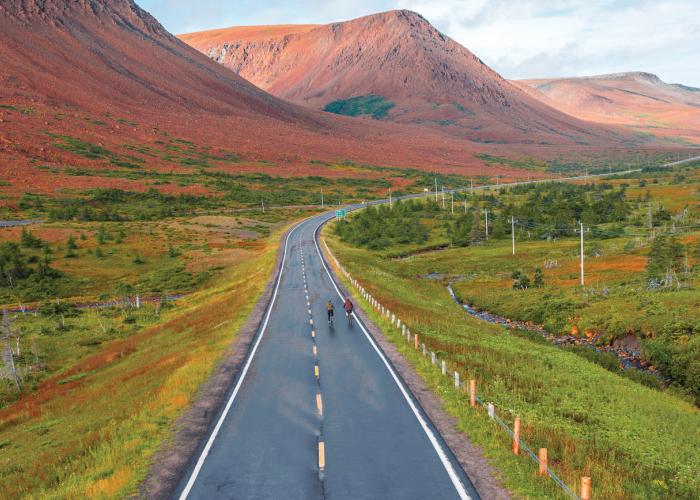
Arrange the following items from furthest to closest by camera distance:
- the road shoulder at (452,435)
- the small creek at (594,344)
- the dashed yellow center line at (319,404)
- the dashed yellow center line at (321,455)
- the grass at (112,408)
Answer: the small creek at (594,344) → the dashed yellow center line at (319,404) → the grass at (112,408) → the dashed yellow center line at (321,455) → the road shoulder at (452,435)

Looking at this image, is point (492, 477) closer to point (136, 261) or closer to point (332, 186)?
point (136, 261)

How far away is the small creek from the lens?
3459 centimetres

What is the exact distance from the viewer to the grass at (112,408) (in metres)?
14.6

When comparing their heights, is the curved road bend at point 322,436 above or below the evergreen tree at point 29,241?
below

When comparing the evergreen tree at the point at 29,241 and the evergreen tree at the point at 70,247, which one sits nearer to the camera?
the evergreen tree at the point at 70,247

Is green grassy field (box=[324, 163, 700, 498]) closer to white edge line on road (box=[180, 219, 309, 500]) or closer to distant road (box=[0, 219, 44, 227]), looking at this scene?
white edge line on road (box=[180, 219, 309, 500])

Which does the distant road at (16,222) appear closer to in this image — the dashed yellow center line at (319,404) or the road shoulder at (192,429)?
the road shoulder at (192,429)

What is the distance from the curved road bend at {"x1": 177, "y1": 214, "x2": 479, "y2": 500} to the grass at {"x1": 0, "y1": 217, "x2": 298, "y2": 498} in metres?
1.81

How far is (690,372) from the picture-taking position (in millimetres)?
30109

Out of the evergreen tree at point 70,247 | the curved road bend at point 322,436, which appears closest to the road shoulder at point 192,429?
the curved road bend at point 322,436

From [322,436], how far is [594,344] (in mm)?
29912

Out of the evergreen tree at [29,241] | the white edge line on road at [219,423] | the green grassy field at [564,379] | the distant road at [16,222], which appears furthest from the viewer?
the distant road at [16,222]

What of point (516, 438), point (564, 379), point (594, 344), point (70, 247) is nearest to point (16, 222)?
point (70, 247)

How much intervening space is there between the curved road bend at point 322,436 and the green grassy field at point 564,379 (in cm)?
158
